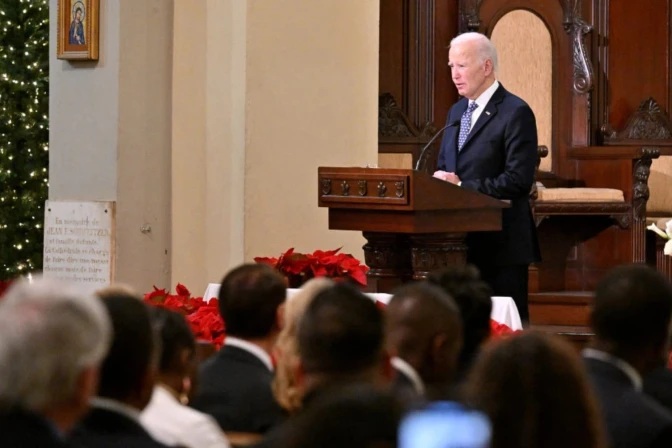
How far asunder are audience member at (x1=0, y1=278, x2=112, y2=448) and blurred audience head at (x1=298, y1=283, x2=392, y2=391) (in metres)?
0.44

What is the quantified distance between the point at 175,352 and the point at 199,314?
1.86m

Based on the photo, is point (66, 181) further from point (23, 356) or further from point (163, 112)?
point (23, 356)

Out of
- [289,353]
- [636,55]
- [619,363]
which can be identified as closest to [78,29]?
[636,55]

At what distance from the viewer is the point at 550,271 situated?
30.7 ft

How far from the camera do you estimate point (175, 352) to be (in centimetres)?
274

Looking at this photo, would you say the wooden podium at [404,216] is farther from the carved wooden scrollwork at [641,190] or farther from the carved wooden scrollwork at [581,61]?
the carved wooden scrollwork at [581,61]

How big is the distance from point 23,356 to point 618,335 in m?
1.24

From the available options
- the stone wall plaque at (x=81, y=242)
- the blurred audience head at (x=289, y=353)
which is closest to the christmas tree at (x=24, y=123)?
the stone wall plaque at (x=81, y=242)

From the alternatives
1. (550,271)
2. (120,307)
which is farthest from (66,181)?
(120,307)

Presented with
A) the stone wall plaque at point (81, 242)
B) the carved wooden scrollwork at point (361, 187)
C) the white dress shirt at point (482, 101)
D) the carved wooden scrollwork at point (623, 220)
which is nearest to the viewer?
the carved wooden scrollwork at point (361, 187)

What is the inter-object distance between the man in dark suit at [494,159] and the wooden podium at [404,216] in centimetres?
17

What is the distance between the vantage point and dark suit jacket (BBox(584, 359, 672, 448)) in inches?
93.4

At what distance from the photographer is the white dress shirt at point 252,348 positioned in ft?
9.80

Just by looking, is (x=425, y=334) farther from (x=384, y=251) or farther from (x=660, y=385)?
(x=384, y=251)
